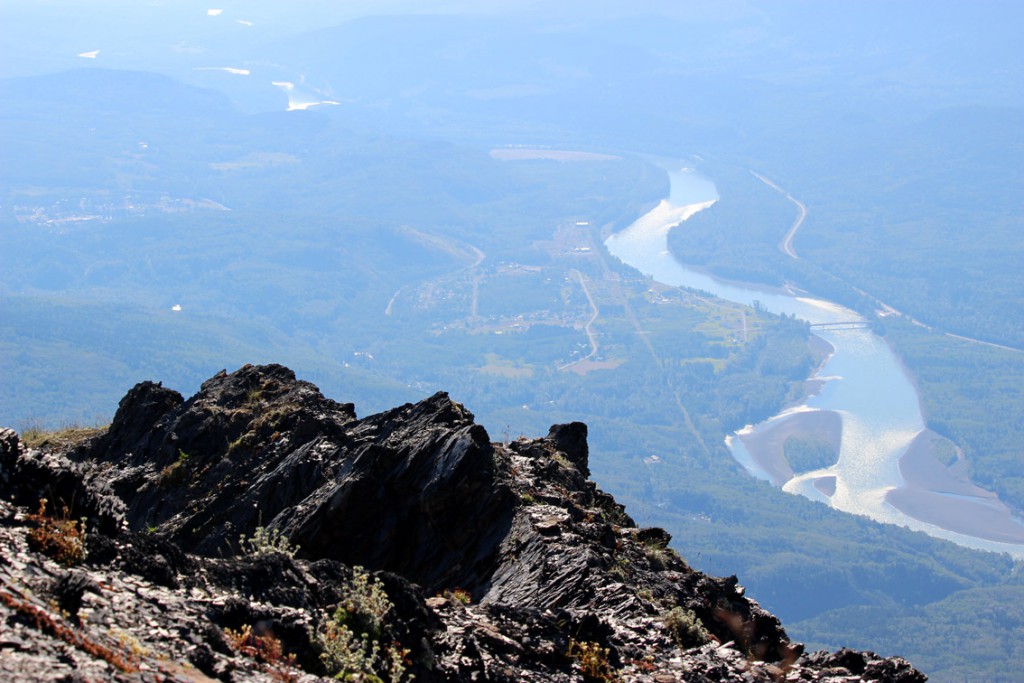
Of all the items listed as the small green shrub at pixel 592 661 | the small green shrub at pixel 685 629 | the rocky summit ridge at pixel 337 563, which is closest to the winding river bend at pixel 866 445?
the rocky summit ridge at pixel 337 563

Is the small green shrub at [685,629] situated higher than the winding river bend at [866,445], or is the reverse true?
the small green shrub at [685,629]

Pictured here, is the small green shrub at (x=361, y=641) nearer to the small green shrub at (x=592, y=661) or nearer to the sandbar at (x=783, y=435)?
the small green shrub at (x=592, y=661)

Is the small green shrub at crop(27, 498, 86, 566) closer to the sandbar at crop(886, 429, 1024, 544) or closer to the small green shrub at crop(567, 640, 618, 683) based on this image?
the small green shrub at crop(567, 640, 618, 683)

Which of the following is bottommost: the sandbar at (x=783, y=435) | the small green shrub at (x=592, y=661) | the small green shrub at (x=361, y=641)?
the sandbar at (x=783, y=435)

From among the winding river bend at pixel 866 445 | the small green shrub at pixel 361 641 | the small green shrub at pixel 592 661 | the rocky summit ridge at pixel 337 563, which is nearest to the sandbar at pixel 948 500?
the winding river bend at pixel 866 445

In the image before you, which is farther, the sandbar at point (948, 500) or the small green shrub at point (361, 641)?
the sandbar at point (948, 500)

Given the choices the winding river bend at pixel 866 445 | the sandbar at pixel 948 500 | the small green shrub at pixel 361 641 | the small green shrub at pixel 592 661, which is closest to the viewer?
the small green shrub at pixel 361 641

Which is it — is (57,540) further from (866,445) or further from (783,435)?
(783,435)

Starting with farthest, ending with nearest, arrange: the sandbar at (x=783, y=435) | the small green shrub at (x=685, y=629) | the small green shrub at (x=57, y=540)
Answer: the sandbar at (x=783, y=435), the small green shrub at (x=685, y=629), the small green shrub at (x=57, y=540)

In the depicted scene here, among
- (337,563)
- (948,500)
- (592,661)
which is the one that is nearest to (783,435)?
(948,500)
